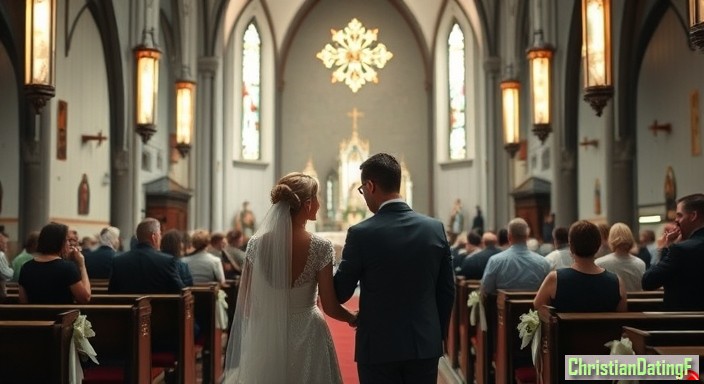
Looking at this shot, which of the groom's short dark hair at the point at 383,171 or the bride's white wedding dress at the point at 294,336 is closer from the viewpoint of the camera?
the groom's short dark hair at the point at 383,171

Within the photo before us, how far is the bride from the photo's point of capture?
4.17m

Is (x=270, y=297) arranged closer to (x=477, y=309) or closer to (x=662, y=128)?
(x=477, y=309)

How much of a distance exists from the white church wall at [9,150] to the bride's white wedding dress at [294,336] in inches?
458

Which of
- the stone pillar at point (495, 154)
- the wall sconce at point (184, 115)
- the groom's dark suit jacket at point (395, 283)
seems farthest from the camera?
the stone pillar at point (495, 154)

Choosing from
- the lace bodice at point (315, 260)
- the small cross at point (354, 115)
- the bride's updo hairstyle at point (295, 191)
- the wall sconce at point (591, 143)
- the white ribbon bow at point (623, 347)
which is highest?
the small cross at point (354, 115)

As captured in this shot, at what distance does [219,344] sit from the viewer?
873cm

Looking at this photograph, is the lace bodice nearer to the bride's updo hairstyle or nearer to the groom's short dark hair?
the bride's updo hairstyle

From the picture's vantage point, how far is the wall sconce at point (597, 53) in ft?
31.8

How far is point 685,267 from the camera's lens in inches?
193

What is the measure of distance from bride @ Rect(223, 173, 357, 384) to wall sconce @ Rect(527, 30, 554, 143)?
31.6ft

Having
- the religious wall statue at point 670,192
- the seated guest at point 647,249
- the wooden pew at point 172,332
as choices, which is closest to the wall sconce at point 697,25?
the wooden pew at point 172,332

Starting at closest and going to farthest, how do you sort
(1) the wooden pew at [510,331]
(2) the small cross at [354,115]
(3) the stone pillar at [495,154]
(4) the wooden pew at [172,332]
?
(1) the wooden pew at [510,331]
(4) the wooden pew at [172,332]
(3) the stone pillar at [495,154]
(2) the small cross at [354,115]

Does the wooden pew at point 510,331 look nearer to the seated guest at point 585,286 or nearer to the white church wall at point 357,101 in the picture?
the seated guest at point 585,286

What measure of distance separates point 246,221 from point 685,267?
21.3m
